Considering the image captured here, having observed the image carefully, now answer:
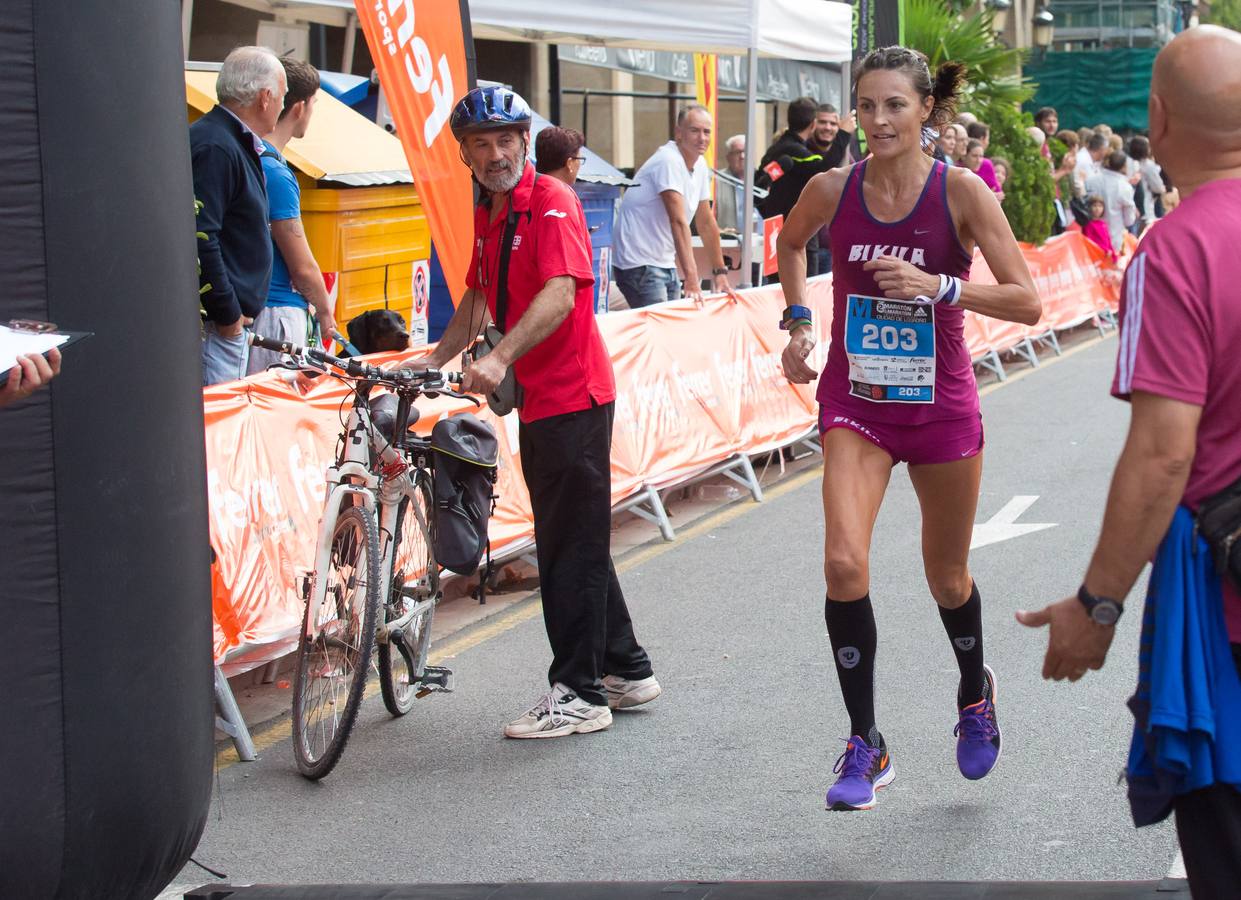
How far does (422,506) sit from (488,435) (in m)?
0.31

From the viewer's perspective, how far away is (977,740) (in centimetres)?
472

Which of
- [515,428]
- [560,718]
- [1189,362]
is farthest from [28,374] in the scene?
[515,428]

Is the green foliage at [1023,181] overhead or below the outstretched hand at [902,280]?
overhead

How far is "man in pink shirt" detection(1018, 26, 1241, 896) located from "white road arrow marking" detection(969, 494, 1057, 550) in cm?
532

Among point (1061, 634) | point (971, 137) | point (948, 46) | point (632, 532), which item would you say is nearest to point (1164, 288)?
point (1061, 634)

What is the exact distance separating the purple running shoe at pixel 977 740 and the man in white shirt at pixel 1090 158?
1591cm

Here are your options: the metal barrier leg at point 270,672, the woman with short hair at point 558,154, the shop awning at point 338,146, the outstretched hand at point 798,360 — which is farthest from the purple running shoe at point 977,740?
the shop awning at point 338,146

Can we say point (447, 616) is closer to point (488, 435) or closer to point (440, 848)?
point (488, 435)

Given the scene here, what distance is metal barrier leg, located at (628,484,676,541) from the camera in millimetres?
8578

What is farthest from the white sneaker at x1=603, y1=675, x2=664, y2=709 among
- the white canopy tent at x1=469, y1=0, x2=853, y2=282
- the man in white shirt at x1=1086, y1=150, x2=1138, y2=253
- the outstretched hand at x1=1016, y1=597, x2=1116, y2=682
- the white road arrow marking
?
the man in white shirt at x1=1086, y1=150, x2=1138, y2=253

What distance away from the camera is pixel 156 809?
11.9 feet

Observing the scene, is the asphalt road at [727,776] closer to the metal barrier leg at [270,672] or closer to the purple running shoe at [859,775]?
the purple running shoe at [859,775]

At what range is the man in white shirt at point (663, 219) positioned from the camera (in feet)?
37.0

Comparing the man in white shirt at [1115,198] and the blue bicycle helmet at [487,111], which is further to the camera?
the man in white shirt at [1115,198]
